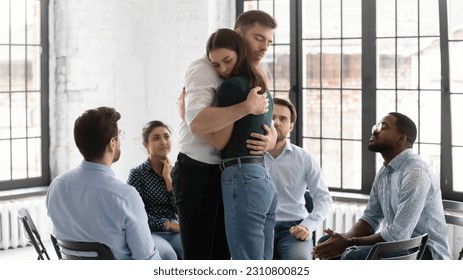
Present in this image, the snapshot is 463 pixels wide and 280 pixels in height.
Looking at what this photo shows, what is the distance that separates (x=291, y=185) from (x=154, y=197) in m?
0.94

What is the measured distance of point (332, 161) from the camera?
21.8 ft

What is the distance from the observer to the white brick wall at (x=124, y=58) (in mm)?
6801

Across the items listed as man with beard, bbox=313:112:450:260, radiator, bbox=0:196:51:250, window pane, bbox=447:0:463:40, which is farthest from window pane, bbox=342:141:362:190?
radiator, bbox=0:196:51:250

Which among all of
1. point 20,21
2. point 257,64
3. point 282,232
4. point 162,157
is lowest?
point 282,232

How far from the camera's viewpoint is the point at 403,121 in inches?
168

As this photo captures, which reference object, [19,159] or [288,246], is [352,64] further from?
[19,159]

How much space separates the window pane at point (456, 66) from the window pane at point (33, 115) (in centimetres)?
348

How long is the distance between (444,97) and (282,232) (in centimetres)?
217

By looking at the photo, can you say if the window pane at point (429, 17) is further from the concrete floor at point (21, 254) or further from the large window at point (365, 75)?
the concrete floor at point (21, 254)

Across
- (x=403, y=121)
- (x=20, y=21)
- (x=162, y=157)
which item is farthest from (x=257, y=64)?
(x=20, y=21)

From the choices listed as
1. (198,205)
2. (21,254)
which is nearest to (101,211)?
(198,205)

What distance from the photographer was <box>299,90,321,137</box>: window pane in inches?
261

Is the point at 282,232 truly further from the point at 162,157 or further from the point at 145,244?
the point at 145,244
